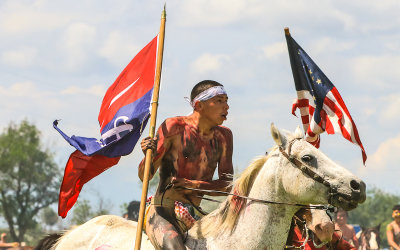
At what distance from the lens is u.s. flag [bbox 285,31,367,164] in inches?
392

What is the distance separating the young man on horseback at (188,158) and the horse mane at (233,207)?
0.31 meters

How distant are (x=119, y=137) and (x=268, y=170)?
2043 mm

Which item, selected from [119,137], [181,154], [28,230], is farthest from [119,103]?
[28,230]

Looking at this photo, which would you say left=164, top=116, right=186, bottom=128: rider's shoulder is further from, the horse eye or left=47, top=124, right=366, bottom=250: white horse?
the horse eye

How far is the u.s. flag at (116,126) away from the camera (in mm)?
9562

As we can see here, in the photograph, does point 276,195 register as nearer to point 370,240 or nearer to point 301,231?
point 301,231

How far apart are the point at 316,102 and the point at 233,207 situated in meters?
2.34

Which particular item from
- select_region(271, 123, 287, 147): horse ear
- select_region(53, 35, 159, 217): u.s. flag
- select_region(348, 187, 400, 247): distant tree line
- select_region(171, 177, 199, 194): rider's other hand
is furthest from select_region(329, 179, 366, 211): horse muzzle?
select_region(348, 187, 400, 247): distant tree line

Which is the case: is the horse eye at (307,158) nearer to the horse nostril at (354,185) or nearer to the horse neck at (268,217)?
the horse neck at (268,217)

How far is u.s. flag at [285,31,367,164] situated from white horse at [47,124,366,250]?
154 cm

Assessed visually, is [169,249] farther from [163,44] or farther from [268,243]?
[163,44]

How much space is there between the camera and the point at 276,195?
8.33 meters

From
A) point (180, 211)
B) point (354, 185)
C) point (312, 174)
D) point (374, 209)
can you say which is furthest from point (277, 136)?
point (374, 209)

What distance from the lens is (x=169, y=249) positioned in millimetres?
8289
